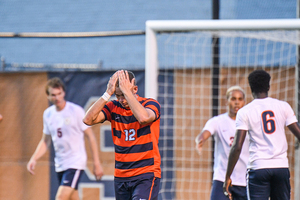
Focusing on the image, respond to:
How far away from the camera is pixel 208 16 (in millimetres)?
7613

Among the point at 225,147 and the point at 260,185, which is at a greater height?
the point at 225,147

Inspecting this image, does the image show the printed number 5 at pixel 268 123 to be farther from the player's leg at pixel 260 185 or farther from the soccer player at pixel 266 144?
the player's leg at pixel 260 185

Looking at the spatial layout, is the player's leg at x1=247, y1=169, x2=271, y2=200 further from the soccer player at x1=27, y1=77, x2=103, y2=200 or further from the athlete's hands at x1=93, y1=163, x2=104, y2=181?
the soccer player at x1=27, y1=77, x2=103, y2=200

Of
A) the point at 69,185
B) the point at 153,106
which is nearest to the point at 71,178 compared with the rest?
the point at 69,185

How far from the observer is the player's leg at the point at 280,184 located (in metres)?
3.70

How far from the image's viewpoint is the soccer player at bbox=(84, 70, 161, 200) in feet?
11.0

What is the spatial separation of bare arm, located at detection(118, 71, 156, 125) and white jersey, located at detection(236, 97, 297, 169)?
3.52ft

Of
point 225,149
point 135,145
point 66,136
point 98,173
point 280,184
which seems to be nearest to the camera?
point 135,145

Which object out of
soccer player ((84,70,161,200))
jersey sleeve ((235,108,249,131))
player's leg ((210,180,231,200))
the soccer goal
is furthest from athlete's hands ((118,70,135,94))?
the soccer goal

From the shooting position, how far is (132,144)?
11.3ft

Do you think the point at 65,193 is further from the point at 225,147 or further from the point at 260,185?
the point at 260,185

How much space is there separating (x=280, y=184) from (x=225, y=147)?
1030 mm

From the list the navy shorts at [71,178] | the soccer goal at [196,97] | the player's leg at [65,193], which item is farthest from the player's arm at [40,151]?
the soccer goal at [196,97]

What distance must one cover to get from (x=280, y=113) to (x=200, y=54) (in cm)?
297
